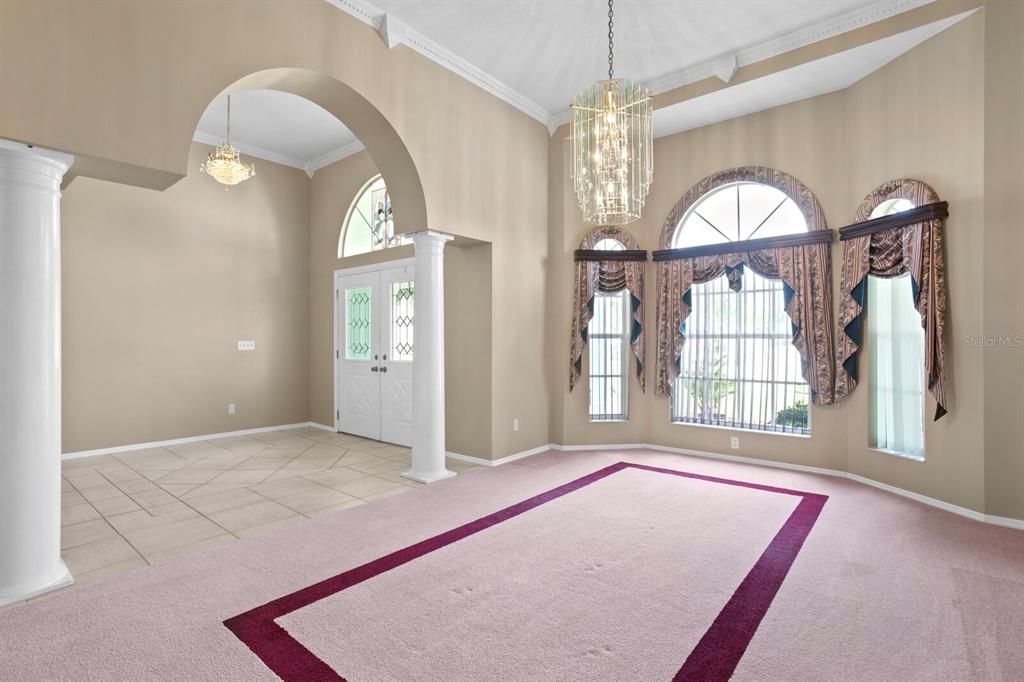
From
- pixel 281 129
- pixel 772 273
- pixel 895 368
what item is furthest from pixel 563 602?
pixel 281 129

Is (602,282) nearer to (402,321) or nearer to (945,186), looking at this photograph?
(402,321)

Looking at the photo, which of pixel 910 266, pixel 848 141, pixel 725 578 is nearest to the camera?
pixel 725 578

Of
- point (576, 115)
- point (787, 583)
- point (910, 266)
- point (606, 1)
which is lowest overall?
point (787, 583)

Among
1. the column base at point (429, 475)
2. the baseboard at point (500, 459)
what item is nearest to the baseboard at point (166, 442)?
the baseboard at point (500, 459)

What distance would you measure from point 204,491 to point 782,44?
6.47m

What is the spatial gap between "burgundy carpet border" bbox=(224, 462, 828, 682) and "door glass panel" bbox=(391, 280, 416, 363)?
3086 millimetres

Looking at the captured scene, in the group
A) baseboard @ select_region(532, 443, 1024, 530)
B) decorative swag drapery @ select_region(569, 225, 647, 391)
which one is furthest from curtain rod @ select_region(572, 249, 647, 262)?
baseboard @ select_region(532, 443, 1024, 530)

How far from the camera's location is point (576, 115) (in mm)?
3863

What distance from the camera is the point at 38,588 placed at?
8.69 feet

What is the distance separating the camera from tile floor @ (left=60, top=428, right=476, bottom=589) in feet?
10.9

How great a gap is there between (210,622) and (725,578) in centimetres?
264

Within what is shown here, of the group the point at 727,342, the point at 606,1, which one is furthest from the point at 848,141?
the point at 606,1

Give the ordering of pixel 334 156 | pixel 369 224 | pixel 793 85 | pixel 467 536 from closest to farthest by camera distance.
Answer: pixel 467 536, pixel 793 85, pixel 369 224, pixel 334 156

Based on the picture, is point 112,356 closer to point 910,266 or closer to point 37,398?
point 37,398
